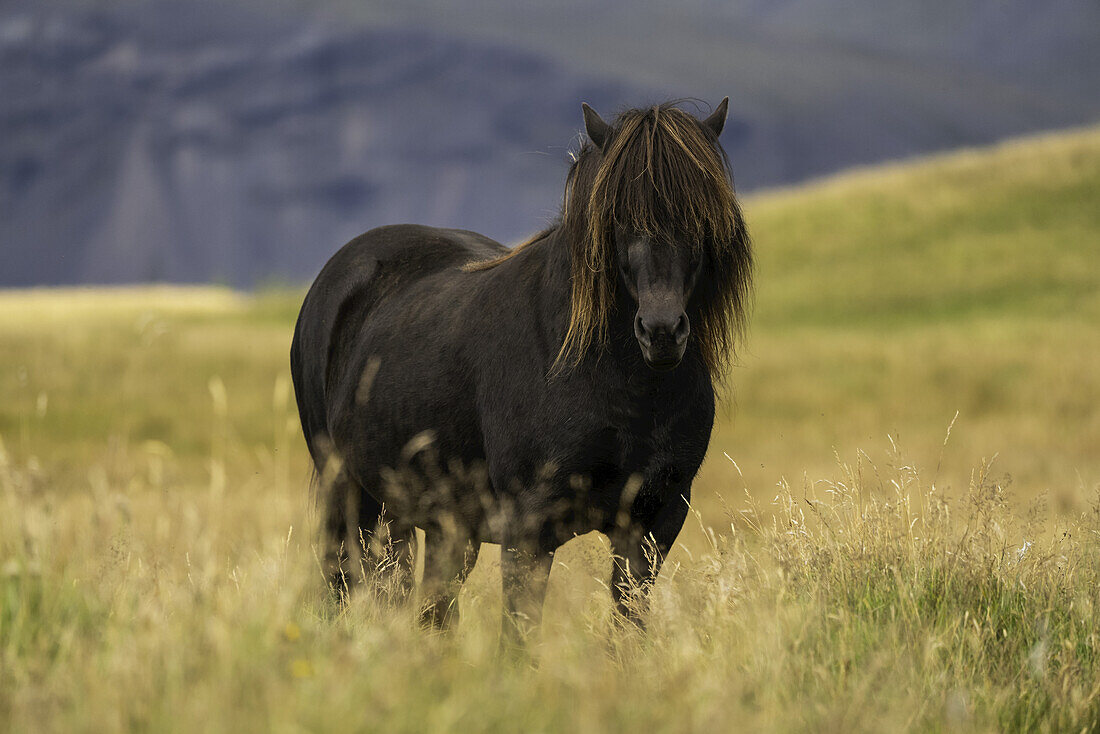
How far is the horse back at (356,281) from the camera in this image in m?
5.79

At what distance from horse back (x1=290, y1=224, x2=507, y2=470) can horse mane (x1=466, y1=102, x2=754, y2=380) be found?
5.97 ft

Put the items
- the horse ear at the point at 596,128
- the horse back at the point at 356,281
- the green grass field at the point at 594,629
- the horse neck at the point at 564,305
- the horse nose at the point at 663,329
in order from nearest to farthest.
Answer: the green grass field at the point at 594,629
the horse nose at the point at 663,329
the horse neck at the point at 564,305
the horse ear at the point at 596,128
the horse back at the point at 356,281

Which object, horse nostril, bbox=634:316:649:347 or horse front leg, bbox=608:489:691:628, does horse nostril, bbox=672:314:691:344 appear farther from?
horse front leg, bbox=608:489:691:628

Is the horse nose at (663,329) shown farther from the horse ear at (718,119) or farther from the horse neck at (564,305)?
the horse ear at (718,119)

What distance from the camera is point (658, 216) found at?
3.63 m

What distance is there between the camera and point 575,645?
3105 millimetres

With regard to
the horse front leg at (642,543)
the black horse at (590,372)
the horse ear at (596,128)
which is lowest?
the horse front leg at (642,543)

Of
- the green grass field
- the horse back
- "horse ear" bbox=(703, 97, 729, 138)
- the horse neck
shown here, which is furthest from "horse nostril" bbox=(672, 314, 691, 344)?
the horse back

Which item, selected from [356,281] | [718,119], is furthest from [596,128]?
[356,281]

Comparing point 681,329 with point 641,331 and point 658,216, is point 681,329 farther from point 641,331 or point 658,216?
point 658,216

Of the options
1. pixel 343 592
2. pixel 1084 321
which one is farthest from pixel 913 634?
pixel 1084 321

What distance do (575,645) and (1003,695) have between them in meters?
1.38

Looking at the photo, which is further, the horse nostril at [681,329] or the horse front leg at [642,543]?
the horse front leg at [642,543]

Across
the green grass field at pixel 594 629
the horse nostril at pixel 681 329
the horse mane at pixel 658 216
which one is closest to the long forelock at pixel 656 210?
the horse mane at pixel 658 216
